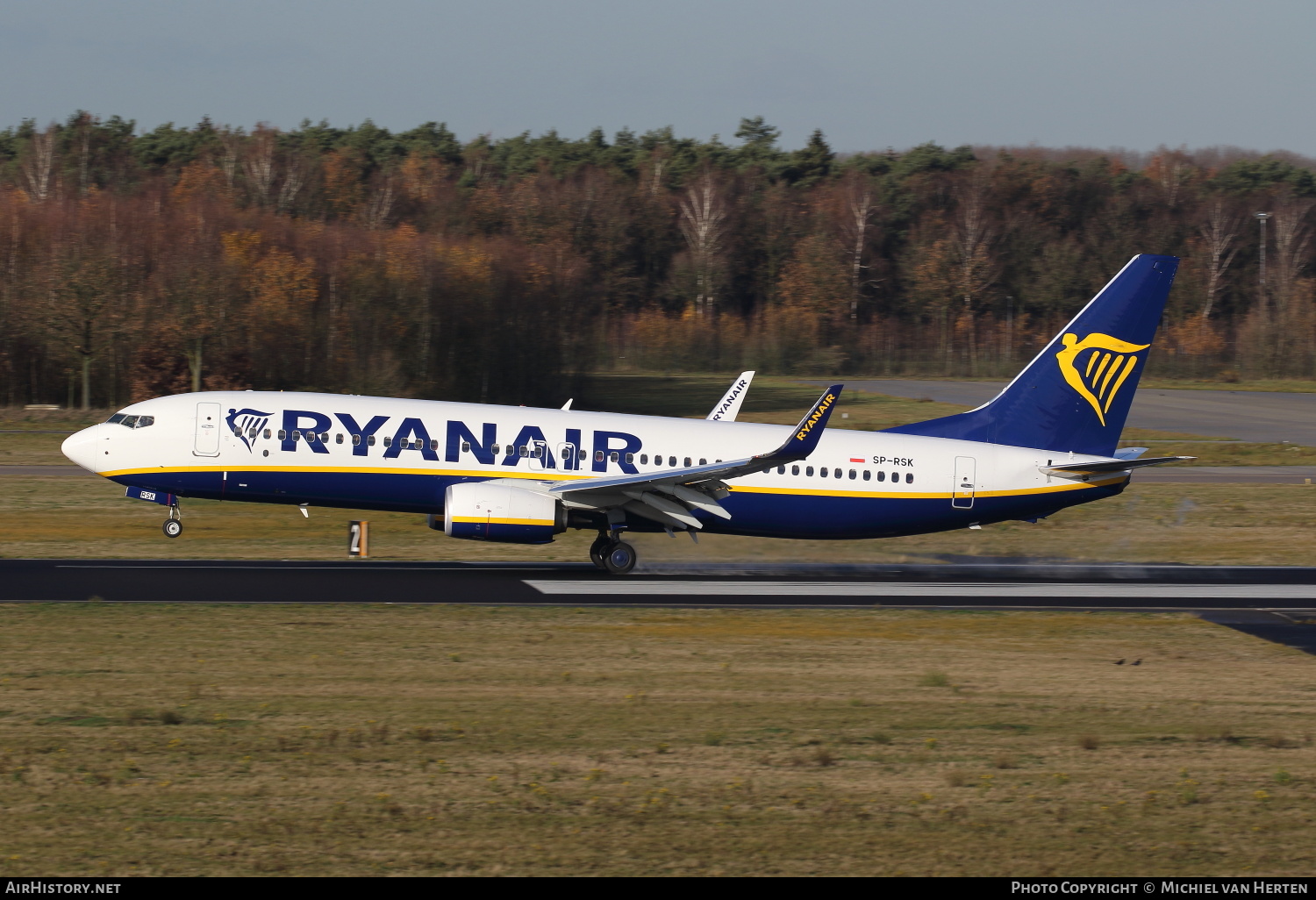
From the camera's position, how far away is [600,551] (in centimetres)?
2717

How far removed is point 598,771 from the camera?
41.6 ft

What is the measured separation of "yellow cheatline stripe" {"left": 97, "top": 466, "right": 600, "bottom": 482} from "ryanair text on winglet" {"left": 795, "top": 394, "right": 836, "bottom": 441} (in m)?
4.59

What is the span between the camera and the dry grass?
1052cm

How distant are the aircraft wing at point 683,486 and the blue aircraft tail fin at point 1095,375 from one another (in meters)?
5.58

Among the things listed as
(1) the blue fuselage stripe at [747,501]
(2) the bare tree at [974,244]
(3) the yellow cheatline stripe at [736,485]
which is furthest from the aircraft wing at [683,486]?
(2) the bare tree at [974,244]

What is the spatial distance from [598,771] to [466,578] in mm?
13728

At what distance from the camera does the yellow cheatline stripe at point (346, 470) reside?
84.4ft

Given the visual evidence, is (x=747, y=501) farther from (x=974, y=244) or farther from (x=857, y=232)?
(x=857, y=232)

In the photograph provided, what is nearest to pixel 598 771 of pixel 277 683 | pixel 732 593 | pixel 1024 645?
pixel 277 683

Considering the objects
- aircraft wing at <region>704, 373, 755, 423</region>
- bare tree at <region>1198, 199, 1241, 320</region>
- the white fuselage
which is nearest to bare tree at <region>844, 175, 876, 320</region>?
bare tree at <region>1198, 199, 1241, 320</region>

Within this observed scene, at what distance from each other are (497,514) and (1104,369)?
1430 centimetres

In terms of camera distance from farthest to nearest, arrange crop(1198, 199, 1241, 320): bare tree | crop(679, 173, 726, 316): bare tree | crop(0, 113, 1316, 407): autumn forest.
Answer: crop(1198, 199, 1241, 320): bare tree, crop(679, 173, 726, 316): bare tree, crop(0, 113, 1316, 407): autumn forest

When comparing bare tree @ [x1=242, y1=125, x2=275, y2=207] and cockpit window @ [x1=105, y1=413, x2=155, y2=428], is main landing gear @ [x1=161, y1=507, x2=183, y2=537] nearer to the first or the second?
cockpit window @ [x1=105, y1=413, x2=155, y2=428]

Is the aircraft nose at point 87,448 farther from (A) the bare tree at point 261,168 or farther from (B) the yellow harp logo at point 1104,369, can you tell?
(A) the bare tree at point 261,168
